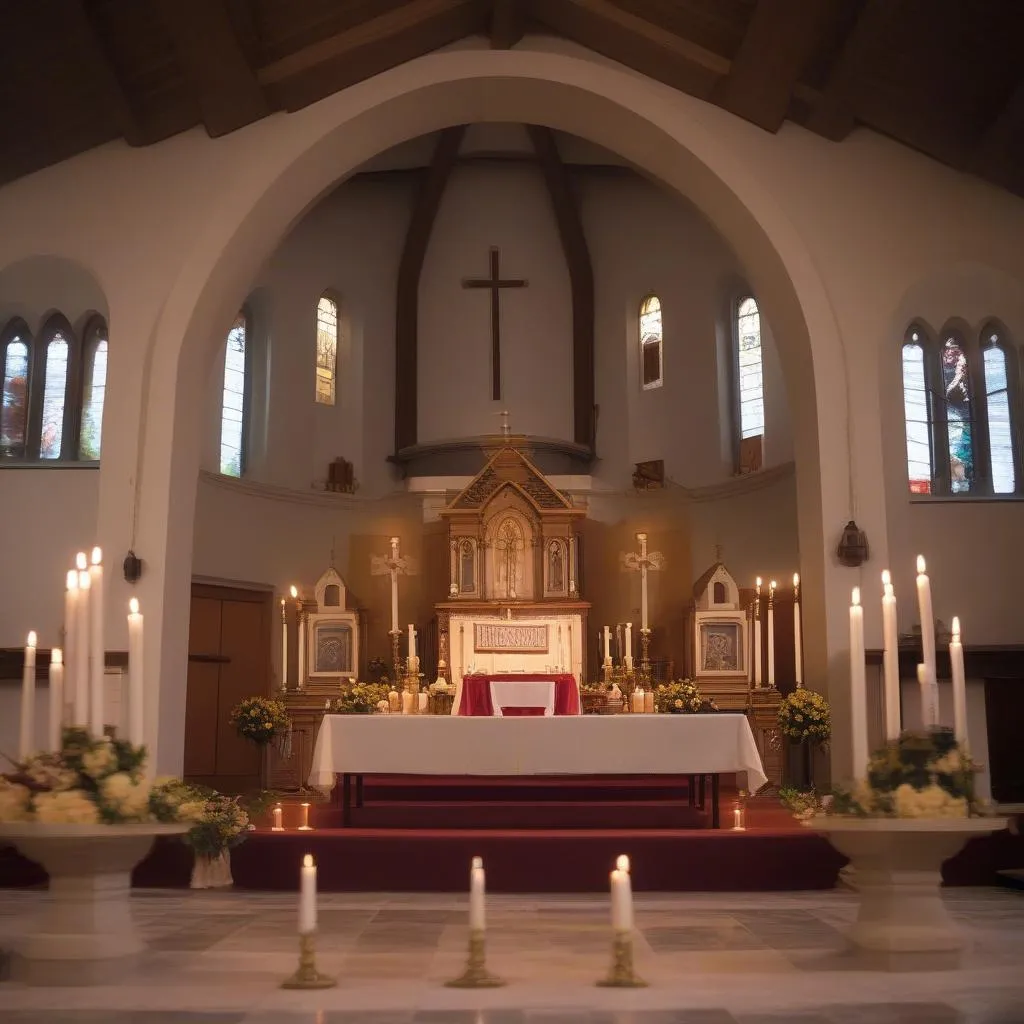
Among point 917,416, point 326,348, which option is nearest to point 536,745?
point 917,416

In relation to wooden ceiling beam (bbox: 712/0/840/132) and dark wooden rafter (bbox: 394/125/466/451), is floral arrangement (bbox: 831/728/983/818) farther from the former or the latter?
dark wooden rafter (bbox: 394/125/466/451)

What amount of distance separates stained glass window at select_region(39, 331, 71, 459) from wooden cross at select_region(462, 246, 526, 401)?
17.9 feet

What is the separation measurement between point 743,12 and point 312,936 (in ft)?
24.5

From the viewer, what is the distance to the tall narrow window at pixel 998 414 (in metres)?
12.2

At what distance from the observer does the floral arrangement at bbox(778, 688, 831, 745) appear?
9.76m

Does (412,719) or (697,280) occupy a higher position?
(697,280)

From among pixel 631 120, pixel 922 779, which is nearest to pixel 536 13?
pixel 631 120

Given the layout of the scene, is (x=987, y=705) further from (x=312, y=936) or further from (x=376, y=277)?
(x=376, y=277)

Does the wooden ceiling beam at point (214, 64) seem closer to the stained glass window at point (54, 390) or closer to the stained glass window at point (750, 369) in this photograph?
the stained glass window at point (54, 390)

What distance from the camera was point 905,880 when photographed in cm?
467

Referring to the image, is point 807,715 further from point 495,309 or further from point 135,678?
point 495,309

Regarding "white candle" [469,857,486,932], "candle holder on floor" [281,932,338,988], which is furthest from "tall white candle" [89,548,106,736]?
"white candle" [469,857,486,932]

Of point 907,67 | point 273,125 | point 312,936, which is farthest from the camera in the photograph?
point 273,125

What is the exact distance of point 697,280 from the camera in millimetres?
15352
